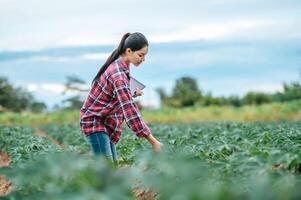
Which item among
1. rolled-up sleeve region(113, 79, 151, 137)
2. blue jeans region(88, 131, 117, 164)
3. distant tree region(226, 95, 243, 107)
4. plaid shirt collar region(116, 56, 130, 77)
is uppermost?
plaid shirt collar region(116, 56, 130, 77)

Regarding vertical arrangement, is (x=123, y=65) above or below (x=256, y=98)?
above

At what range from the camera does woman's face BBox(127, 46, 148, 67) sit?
6070mm

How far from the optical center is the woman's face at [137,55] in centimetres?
607

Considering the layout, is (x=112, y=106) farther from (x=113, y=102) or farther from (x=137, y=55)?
(x=137, y=55)

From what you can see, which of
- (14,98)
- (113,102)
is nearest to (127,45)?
(113,102)

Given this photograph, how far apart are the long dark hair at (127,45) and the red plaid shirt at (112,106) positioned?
88 mm

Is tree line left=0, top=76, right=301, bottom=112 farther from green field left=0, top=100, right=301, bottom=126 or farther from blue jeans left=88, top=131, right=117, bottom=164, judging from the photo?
blue jeans left=88, top=131, right=117, bottom=164

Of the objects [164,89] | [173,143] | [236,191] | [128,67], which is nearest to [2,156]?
[173,143]

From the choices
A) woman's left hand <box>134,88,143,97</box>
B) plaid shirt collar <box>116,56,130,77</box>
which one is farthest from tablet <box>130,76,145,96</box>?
plaid shirt collar <box>116,56,130,77</box>

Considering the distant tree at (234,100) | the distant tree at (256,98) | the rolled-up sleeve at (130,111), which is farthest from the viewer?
the distant tree at (234,100)

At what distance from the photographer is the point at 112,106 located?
636 centimetres

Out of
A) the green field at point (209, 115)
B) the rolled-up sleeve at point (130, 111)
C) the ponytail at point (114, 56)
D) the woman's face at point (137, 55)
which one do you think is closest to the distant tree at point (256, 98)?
the green field at point (209, 115)

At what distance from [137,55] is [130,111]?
0.56m

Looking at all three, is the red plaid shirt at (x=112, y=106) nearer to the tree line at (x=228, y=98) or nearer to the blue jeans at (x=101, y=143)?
the blue jeans at (x=101, y=143)
